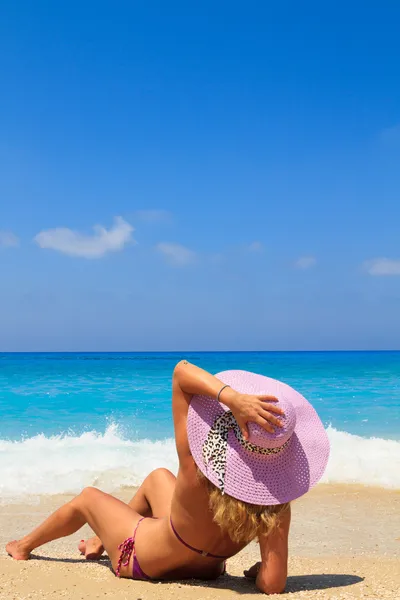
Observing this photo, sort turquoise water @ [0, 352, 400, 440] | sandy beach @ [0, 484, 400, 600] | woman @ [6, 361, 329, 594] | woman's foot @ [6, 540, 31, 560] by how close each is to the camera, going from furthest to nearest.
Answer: turquoise water @ [0, 352, 400, 440]
woman's foot @ [6, 540, 31, 560]
sandy beach @ [0, 484, 400, 600]
woman @ [6, 361, 329, 594]

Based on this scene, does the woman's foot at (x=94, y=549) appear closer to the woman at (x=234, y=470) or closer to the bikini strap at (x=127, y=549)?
the bikini strap at (x=127, y=549)

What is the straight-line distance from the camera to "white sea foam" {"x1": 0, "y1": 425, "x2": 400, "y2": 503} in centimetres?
812

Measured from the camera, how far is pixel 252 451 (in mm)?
2852

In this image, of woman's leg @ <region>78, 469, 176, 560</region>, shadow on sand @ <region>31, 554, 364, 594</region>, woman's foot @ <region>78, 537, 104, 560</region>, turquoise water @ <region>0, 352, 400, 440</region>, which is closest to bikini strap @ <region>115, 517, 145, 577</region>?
woman's leg @ <region>78, 469, 176, 560</region>

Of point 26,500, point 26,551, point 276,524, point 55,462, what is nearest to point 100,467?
point 55,462

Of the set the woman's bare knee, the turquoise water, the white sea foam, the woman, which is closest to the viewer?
the woman

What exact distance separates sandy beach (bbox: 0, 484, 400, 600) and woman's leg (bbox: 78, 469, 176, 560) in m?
0.11

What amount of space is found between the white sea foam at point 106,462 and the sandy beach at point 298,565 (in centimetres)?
100

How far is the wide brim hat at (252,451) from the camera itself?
284 centimetres

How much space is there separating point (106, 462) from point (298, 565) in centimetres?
562

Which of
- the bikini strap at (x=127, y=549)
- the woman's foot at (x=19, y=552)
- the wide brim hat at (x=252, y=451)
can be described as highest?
the wide brim hat at (x=252, y=451)

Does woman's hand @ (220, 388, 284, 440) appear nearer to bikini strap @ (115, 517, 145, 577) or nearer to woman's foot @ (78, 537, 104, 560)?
bikini strap @ (115, 517, 145, 577)

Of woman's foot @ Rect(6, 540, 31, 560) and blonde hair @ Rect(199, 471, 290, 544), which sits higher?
blonde hair @ Rect(199, 471, 290, 544)

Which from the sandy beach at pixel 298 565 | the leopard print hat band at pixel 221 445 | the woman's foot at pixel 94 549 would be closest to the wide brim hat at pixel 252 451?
the leopard print hat band at pixel 221 445
